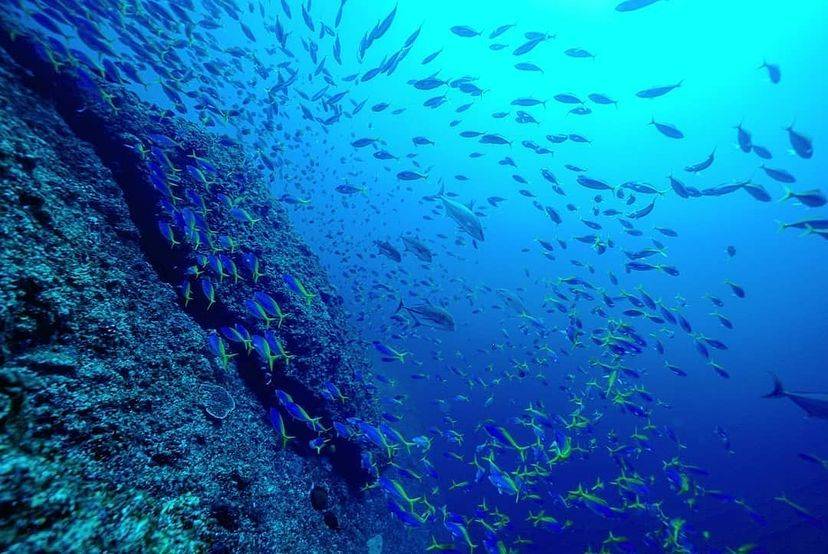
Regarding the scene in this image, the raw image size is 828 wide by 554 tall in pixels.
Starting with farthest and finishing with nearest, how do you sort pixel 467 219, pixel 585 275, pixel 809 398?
pixel 585 275 < pixel 809 398 < pixel 467 219

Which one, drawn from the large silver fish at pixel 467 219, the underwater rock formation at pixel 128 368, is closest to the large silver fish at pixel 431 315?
the large silver fish at pixel 467 219

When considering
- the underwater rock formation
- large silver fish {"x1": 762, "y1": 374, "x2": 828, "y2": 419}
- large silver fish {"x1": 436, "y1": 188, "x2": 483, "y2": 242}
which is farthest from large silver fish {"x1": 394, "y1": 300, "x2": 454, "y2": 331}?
large silver fish {"x1": 762, "y1": 374, "x2": 828, "y2": 419}

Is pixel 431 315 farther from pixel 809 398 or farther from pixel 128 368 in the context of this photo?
pixel 809 398

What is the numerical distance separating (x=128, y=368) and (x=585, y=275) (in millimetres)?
82977

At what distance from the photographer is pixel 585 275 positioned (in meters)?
75.2

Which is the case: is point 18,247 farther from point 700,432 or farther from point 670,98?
point 670,98

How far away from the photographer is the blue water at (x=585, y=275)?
1362cm

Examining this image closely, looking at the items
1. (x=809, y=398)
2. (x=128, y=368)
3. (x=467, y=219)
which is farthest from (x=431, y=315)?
(x=809, y=398)

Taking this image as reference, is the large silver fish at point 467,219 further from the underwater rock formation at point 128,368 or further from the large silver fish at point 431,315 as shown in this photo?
the underwater rock formation at point 128,368

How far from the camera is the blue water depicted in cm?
1362

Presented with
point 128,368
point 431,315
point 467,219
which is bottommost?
point 128,368

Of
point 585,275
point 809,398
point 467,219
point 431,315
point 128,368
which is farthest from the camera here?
point 585,275

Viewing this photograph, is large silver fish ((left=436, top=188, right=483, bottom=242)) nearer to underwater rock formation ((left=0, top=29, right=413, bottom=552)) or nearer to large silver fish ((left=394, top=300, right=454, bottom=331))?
large silver fish ((left=394, top=300, right=454, bottom=331))

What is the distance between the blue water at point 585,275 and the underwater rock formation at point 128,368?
9.45 feet
